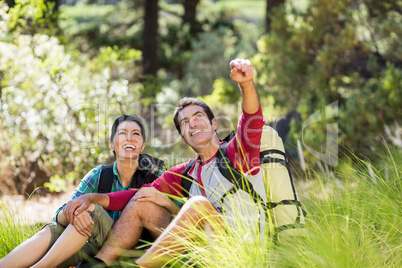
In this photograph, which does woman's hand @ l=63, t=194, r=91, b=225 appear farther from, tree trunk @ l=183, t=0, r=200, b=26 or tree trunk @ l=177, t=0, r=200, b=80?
tree trunk @ l=183, t=0, r=200, b=26

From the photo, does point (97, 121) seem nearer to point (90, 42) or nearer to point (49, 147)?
point (49, 147)

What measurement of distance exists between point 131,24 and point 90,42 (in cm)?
172

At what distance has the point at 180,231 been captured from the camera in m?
3.04

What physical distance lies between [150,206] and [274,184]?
909 millimetres

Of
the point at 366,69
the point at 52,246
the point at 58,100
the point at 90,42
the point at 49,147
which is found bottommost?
the point at 52,246

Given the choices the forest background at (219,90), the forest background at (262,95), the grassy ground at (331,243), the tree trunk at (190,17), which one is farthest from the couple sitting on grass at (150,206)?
the tree trunk at (190,17)

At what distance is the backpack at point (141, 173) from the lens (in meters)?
4.00

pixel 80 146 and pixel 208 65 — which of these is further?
pixel 208 65

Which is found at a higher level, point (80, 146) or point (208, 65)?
point (208, 65)

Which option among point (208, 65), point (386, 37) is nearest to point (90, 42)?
point (208, 65)

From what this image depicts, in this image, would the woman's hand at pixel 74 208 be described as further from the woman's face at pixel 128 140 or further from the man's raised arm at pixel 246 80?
the man's raised arm at pixel 246 80

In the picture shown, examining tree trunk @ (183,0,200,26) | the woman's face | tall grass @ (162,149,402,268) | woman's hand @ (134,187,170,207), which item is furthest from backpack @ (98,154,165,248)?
tree trunk @ (183,0,200,26)

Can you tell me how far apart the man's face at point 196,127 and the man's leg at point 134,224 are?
557 mm

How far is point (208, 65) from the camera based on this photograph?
566 inches
